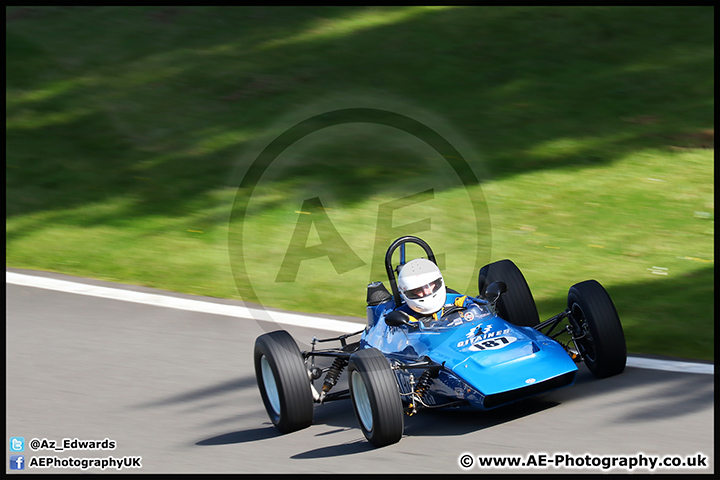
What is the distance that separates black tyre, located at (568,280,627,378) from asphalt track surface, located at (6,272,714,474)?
15cm

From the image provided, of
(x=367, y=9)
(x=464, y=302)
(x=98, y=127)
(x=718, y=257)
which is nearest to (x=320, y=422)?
(x=464, y=302)

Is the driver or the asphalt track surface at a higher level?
the driver

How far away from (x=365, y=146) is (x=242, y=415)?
25.2ft

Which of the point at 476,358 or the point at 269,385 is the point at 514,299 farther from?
the point at 269,385

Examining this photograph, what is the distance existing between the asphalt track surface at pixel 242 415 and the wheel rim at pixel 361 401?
16 cm

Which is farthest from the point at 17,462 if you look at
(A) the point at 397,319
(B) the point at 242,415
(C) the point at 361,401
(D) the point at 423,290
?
(D) the point at 423,290

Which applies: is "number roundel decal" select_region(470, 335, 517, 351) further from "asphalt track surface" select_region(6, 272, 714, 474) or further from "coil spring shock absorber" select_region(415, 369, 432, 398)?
"asphalt track surface" select_region(6, 272, 714, 474)

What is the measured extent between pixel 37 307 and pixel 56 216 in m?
3.24

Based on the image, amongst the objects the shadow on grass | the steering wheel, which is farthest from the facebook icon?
the shadow on grass

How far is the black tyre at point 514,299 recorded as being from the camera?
285 inches

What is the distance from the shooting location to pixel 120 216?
1228 cm

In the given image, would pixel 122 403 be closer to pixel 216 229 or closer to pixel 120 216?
pixel 216 229

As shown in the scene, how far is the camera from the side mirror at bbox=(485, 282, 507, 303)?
686 centimetres

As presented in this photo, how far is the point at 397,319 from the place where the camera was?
6.39 m
